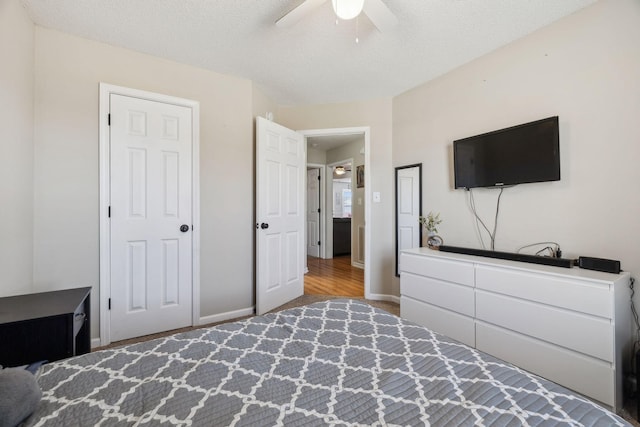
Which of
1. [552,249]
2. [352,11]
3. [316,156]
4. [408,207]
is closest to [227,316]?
[408,207]

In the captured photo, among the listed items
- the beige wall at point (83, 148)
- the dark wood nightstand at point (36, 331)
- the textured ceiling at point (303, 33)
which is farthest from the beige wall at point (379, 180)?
the dark wood nightstand at point (36, 331)

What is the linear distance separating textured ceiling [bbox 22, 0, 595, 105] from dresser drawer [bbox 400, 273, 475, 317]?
1920mm

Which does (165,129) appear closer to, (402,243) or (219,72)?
(219,72)

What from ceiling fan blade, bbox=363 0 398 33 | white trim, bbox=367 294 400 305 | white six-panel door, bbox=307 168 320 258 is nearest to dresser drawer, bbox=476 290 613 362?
white trim, bbox=367 294 400 305

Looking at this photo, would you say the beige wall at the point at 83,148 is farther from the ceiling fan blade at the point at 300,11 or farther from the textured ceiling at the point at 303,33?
the ceiling fan blade at the point at 300,11

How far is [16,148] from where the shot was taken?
1.75 m

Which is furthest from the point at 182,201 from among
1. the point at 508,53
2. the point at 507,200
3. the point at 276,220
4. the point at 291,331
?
the point at 508,53

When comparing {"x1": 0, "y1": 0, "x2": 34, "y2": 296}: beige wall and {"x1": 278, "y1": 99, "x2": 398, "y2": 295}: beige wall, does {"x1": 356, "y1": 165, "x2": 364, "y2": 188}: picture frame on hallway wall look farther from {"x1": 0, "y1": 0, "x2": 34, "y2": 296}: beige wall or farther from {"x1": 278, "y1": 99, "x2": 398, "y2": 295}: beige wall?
{"x1": 0, "y1": 0, "x2": 34, "y2": 296}: beige wall

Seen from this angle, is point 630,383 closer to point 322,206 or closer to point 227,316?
point 227,316

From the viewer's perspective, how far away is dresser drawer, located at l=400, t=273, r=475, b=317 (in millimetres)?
2082

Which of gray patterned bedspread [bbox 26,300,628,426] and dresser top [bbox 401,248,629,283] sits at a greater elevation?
dresser top [bbox 401,248,629,283]

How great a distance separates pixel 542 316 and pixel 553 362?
0.86 feet

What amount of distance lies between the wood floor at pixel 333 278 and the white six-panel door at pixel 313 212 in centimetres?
45

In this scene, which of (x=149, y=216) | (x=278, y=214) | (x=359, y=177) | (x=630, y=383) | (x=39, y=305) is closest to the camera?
(x=39, y=305)
